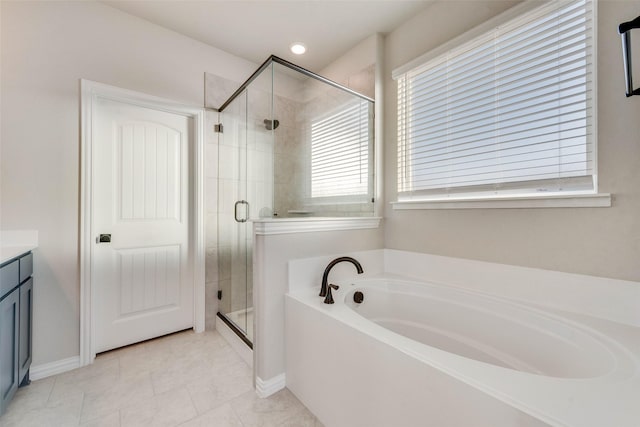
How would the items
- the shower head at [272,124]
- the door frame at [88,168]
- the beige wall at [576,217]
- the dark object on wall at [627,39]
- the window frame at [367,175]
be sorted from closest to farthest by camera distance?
the dark object on wall at [627,39], the beige wall at [576,217], the door frame at [88,168], the shower head at [272,124], the window frame at [367,175]

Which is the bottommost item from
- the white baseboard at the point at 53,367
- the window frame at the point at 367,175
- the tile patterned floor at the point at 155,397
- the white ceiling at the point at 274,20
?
the tile patterned floor at the point at 155,397

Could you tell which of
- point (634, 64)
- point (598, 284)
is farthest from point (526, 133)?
point (598, 284)

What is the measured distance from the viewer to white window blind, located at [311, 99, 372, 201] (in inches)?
82.9

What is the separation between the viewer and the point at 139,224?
213cm

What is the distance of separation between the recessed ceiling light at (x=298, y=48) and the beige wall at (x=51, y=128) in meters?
1.32

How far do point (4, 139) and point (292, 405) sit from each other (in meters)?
2.33

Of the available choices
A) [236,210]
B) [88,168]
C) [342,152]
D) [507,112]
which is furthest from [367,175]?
[88,168]

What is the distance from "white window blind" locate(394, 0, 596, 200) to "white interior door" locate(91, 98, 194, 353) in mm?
1930

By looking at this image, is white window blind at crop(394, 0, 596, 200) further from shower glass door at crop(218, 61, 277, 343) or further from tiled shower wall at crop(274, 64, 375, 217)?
shower glass door at crop(218, 61, 277, 343)

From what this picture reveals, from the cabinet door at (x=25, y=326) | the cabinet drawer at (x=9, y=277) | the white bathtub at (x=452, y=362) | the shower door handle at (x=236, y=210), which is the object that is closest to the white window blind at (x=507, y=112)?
the white bathtub at (x=452, y=362)

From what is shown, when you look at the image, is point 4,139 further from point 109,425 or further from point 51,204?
point 109,425

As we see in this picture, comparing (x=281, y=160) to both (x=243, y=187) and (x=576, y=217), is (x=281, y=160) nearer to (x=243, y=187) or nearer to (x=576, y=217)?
(x=243, y=187)

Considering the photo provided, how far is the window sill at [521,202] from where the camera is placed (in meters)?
1.25

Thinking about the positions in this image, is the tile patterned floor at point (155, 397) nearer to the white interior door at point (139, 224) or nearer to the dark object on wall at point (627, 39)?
the white interior door at point (139, 224)
